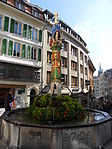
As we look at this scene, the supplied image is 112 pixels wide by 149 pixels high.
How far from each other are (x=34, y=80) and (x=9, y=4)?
37.8 feet

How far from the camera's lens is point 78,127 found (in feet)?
14.3

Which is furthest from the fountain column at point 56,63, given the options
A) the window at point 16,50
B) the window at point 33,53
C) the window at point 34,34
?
the window at point 34,34

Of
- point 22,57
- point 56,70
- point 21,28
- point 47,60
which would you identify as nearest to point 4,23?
point 21,28

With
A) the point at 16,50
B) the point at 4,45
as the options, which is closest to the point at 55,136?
the point at 4,45

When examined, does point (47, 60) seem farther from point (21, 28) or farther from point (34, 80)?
point (21, 28)

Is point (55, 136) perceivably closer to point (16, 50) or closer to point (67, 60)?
point (16, 50)

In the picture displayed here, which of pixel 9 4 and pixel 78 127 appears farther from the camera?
pixel 9 4

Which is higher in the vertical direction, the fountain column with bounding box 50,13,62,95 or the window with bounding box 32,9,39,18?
the window with bounding box 32,9,39,18

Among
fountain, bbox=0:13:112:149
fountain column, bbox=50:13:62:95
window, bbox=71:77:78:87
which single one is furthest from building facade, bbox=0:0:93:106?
fountain, bbox=0:13:112:149

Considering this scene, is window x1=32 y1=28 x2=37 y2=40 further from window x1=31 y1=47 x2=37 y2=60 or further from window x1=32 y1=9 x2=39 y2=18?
window x1=32 y1=9 x2=39 y2=18

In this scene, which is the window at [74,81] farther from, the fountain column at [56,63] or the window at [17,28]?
the fountain column at [56,63]

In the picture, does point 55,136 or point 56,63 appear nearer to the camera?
point 55,136

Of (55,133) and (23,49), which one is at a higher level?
(23,49)

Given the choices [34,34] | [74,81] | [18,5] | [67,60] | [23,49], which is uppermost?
[18,5]
